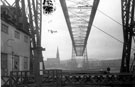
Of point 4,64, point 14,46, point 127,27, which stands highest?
point 127,27

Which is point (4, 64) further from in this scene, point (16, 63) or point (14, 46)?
point (16, 63)

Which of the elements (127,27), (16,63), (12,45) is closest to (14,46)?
(12,45)

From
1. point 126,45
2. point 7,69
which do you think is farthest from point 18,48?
point 126,45

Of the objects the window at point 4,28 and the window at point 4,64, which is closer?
the window at point 4,28

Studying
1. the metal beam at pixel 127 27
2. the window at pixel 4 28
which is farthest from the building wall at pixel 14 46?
the metal beam at pixel 127 27

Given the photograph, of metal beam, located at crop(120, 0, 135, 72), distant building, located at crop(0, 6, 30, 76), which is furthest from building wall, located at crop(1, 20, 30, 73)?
metal beam, located at crop(120, 0, 135, 72)

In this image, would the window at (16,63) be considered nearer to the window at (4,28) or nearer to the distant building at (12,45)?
the distant building at (12,45)

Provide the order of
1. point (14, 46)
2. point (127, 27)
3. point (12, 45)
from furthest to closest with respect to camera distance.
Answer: point (14, 46) → point (12, 45) → point (127, 27)

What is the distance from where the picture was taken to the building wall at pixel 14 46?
57.8 ft

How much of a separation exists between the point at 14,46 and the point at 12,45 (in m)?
0.59

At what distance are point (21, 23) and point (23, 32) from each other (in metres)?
2.03

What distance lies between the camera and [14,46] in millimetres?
19688

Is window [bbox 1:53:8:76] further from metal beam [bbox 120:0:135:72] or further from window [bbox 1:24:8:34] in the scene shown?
metal beam [bbox 120:0:135:72]

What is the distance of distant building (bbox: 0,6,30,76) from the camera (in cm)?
1739
